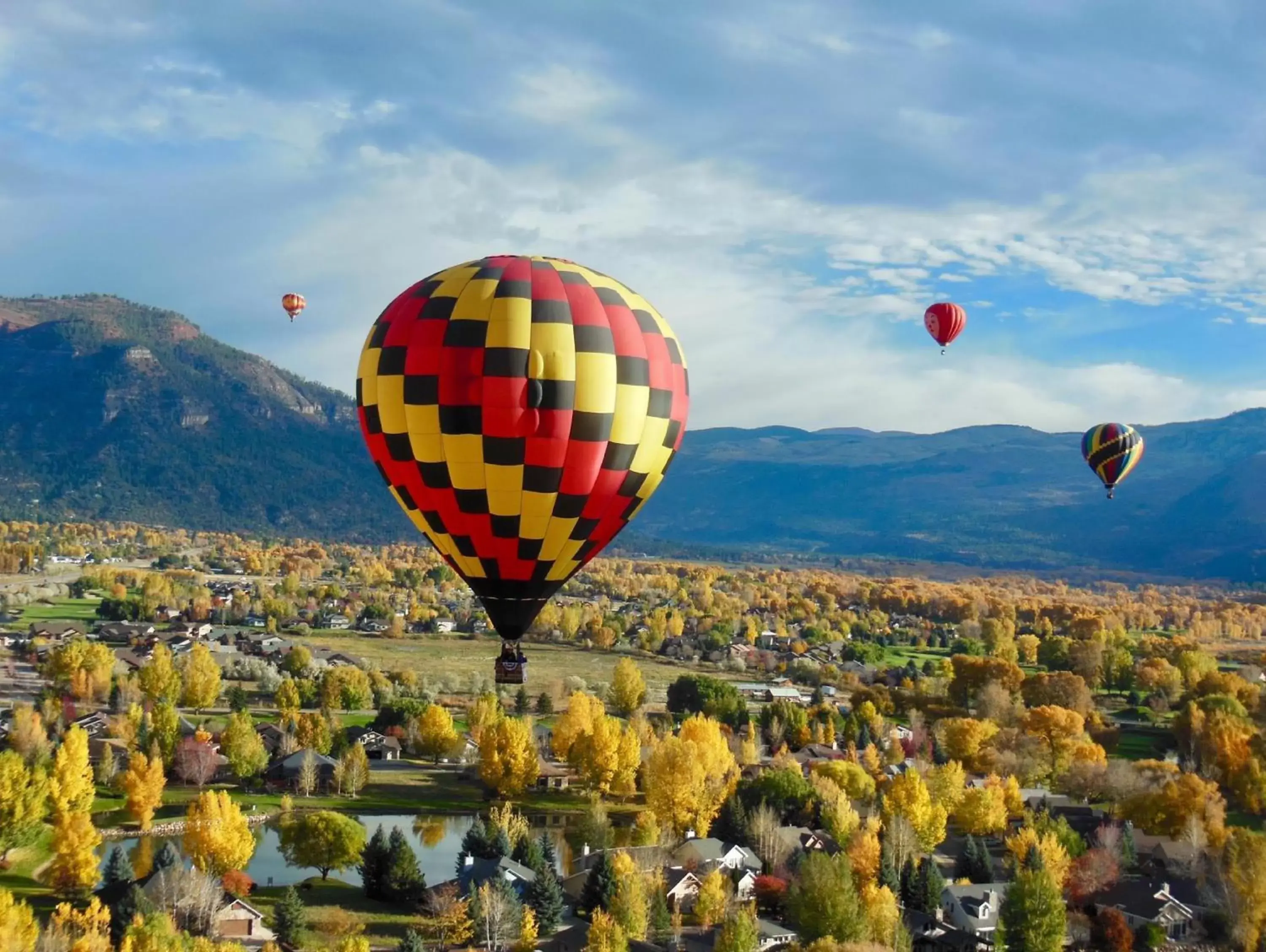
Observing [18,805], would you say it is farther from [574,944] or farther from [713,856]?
[713,856]

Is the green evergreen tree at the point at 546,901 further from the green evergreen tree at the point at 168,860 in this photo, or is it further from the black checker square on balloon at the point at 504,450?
the black checker square on balloon at the point at 504,450

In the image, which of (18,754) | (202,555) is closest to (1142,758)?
(18,754)

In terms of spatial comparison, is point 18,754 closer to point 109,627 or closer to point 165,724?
point 165,724

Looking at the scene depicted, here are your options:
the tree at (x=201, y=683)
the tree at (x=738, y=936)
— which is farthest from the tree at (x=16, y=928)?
the tree at (x=201, y=683)

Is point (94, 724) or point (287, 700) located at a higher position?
point (287, 700)

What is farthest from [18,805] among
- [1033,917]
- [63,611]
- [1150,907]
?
[63,611]
